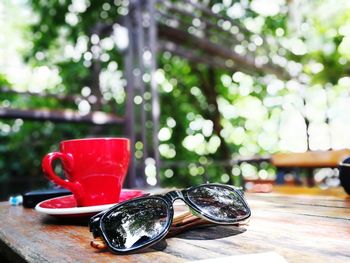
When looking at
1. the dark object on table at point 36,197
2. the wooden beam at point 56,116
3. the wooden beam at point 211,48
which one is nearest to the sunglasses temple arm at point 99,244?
the dark object on table at point 36,197

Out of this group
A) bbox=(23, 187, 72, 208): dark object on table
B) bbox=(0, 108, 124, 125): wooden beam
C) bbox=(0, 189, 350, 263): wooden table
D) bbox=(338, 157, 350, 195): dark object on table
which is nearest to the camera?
bbox=(0, 189, 350, 263): wooden table

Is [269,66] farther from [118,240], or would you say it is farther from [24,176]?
[118,240]

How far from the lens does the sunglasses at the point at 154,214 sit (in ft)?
1.76

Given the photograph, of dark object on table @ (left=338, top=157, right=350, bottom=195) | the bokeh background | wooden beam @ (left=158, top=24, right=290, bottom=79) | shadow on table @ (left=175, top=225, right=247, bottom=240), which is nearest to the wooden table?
shadow on table @ (left=175, top=225, right=247, bottom=240)

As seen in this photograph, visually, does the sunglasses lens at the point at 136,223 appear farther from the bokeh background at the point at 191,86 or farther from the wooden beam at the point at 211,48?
the wooden beam at the point at 211,48

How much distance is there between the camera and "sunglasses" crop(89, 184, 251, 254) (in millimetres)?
536

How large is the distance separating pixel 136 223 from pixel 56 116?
9.86 feet

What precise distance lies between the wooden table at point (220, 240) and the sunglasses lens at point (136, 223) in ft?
0.07

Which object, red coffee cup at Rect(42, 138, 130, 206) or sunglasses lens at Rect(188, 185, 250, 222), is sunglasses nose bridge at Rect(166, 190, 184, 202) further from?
red coffee cup at Rect(42, 138, 130, 206)

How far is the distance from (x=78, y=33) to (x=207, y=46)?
176 centimetres

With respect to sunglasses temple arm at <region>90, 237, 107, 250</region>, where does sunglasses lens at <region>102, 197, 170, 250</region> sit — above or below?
above

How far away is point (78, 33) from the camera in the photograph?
4.72m

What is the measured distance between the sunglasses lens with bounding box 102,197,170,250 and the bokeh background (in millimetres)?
2638

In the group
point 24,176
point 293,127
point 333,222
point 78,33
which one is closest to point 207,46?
point 78,33
